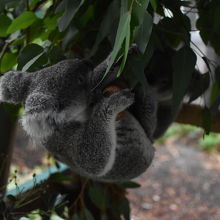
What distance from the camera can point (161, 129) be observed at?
1869mm

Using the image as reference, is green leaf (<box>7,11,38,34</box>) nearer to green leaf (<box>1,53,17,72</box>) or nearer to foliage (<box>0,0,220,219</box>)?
foliage (<box>0,0,220,219</box>)

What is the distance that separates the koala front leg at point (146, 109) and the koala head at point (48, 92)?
0.37m

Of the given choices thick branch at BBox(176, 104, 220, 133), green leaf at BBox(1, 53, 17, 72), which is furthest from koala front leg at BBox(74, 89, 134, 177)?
thick branch at BBox(176, 104, 220, 133)

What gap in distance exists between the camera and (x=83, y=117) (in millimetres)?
1281

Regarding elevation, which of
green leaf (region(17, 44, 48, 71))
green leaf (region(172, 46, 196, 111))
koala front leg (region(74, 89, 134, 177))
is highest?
green leaf (region(17, 44, 48, 71))

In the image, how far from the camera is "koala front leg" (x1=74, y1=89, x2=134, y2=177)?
116 centimetres

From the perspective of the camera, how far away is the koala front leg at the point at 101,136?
116 centimetres

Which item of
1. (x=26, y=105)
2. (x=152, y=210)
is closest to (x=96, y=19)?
(x=26, y=105)

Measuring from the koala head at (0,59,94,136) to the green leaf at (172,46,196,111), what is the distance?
25 centimetres

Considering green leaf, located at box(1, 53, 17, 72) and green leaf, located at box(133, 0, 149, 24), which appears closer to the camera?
green leaf, located at box(133, 0, 149, 24)

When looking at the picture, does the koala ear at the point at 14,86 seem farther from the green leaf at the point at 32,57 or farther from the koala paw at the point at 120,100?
the koala paw at the point at 120,100

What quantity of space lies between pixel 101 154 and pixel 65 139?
0.13 meters

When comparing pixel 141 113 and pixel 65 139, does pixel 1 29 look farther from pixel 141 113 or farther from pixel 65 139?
pixel 141 113

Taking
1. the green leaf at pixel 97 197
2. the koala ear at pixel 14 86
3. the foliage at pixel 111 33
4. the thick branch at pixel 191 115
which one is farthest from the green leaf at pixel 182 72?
the thick branch at pixel 191 115
